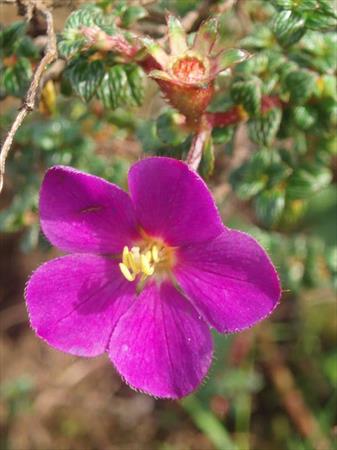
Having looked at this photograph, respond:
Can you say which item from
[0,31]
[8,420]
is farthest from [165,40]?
[8,420]

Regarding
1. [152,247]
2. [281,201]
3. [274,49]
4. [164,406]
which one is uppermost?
[274,49]

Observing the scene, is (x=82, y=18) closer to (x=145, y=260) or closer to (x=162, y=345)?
(x=145, y=260)

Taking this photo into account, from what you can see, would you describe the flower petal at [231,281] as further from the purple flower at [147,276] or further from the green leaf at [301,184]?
the green leaf at [301,184]

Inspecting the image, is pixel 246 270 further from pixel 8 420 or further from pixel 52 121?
pixel 8 420

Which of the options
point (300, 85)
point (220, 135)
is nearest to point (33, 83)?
point (220, 135)

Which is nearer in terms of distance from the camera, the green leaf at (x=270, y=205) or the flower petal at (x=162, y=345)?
the flower petal at (x=162, y=345)

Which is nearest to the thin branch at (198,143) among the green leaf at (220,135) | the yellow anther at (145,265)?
the green leaf at (220,135)
